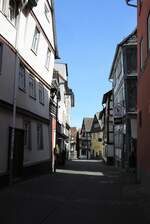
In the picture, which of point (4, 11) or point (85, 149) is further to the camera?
point (85, 149)

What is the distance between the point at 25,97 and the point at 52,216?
11.6m

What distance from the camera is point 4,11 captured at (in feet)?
58.8

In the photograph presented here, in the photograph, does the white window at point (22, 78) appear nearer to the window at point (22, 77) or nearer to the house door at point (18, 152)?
the window at point (22, 77)

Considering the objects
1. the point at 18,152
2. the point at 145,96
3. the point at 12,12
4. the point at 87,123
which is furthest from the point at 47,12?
the point at 87,123

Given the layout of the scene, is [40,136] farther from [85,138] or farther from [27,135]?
[85,138]

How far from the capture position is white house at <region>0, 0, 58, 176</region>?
59.3ft

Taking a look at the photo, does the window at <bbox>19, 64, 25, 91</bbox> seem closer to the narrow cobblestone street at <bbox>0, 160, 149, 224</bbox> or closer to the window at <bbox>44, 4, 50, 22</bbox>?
the narrow cobblestone street at <bbox>0, 160, 149, 224</bbox>

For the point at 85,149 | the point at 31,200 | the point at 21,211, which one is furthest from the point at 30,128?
the point at 85,149

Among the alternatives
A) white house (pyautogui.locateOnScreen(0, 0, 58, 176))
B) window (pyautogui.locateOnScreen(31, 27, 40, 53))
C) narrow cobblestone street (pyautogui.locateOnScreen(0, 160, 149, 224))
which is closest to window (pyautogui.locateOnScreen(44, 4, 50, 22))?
white house (pyautogui.locateOnScreen(0, 0, 58, 176))

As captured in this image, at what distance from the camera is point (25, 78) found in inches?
891

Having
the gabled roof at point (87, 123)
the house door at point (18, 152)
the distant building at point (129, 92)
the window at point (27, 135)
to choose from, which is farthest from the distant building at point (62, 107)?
the gabled roof at point (87, 123)

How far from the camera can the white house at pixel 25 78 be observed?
18062 mm

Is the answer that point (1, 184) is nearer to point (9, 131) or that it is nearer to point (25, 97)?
point (9, 131)

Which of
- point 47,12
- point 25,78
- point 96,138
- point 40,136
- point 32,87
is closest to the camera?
point 25,78
